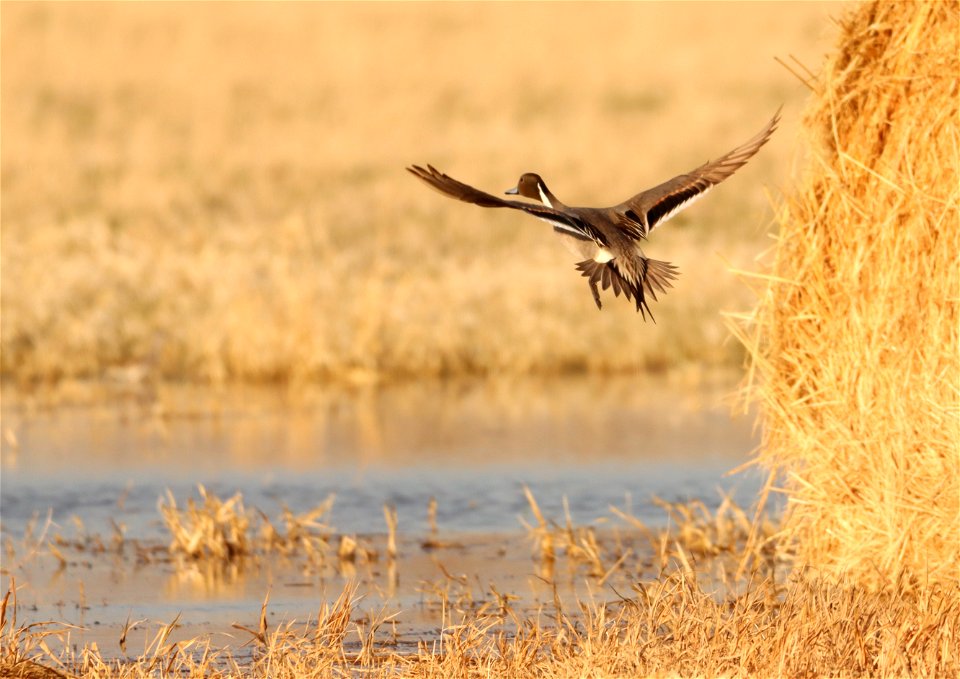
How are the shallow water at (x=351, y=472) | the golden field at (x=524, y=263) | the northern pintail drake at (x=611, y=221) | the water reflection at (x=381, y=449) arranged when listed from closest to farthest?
1. the northern pintail drake at (x=611, y=221)
2. the golden field at (x=524, y=263)
3. the shallow water at (x=351, y=472)
4. the water reflection at (x=381, y=449)

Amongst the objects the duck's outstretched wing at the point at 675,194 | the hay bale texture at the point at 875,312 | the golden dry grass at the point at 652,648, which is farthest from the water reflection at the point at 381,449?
the duck's outstretched wing at the point at 675,194

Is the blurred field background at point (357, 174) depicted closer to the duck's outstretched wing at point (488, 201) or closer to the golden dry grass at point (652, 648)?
the golden dry grass at point (652, 648)

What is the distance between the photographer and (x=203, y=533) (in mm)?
9812

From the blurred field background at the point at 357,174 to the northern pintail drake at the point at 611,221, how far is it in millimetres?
1714

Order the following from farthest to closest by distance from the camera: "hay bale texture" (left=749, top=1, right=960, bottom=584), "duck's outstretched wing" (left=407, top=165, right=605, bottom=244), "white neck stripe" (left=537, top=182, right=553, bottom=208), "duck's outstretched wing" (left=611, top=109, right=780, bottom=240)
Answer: "hay bale texture" (left=749, top=1, right=960, bottom=584) → "duck's outstretched wing" (left=611, top=109, right=780, bottom=240) → "white neck stripe" (left=537, top=182, right=553, bottom=208) → "duck's outstretched wing" (left=407, top=165, right=605, bottom=244)

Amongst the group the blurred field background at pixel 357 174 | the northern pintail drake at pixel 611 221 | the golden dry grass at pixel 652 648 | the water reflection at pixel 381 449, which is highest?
the blurred field background at pixel 357 174

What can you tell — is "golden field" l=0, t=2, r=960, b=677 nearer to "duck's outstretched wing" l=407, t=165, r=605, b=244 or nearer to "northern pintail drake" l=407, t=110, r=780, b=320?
"northern pintail drake" l=407, t=110, r=780, b=320

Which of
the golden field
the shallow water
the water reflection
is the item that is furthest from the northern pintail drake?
the water reflection

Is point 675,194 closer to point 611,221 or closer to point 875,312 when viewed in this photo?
point 611,221

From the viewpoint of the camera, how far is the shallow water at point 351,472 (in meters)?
9.14

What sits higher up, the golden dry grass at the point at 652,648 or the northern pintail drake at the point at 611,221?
the northern pintail drake at the point at 611,221

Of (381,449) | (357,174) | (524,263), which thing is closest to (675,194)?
(381,449)

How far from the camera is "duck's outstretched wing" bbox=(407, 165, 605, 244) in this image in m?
5.61

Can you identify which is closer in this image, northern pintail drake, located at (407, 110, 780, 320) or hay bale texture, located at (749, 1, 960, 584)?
northern pintail drake, located at (407, 110, 780, 320)
